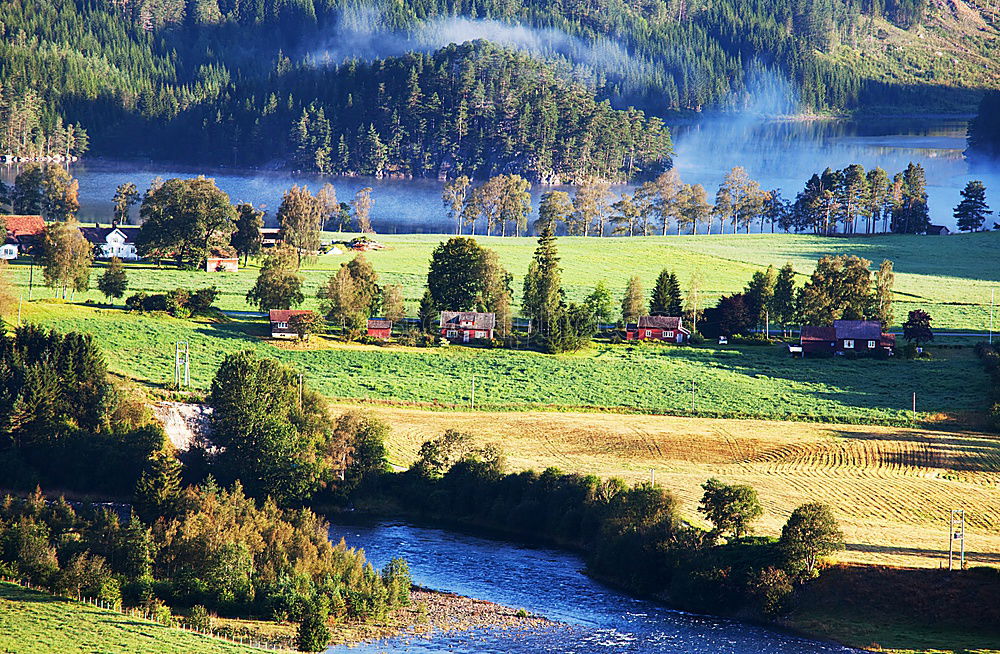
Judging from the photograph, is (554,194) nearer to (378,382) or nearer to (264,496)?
(378,382)

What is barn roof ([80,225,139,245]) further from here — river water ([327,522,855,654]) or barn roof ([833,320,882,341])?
river water ([327,522,855,654])

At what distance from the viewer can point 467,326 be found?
102688 millimetres

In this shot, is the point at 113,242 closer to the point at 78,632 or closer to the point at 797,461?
the point at 797,461

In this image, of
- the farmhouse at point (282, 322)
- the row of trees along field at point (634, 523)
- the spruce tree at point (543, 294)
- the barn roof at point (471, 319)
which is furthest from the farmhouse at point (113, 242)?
the row of trees along field at point (634, 523)

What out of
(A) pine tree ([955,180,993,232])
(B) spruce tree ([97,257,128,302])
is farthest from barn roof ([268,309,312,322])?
(A) pine tree ([955,180,993,232])

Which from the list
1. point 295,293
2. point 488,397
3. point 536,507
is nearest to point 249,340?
point 295,293

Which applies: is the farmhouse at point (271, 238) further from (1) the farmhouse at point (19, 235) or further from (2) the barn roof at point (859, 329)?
(2) the barn roof at point (859, 329)

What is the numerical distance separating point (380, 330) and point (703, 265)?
5295cm

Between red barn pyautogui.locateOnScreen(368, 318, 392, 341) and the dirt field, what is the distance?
16.8m

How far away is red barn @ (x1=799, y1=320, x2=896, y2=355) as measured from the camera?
Result: 3989 inches

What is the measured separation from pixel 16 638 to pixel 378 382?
40.7 m

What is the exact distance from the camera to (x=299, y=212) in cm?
13925

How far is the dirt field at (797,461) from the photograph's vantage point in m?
65.1

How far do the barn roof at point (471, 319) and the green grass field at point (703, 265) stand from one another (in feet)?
30.9
